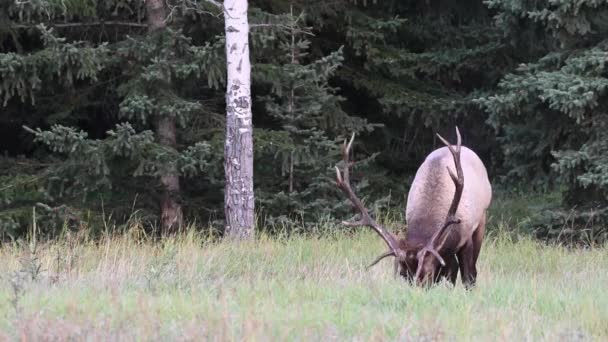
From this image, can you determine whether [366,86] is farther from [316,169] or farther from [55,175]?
[55,175]

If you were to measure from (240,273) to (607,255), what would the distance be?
408 centimetres

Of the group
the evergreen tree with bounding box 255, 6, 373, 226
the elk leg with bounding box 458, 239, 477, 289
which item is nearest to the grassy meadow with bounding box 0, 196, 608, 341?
the elk leg with bounding box 458, 239, 477, 289

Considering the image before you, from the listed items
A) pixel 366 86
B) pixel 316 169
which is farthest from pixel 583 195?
pixel 366 86

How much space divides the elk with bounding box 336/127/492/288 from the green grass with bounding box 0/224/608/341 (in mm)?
259

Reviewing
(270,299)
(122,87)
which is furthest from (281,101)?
(270,299)

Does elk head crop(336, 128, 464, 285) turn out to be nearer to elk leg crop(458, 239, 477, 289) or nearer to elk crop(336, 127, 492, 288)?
elk crop(336, 127, 492, 288)

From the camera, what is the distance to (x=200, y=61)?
1331 cm

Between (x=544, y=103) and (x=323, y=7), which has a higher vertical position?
(x=323, y=7)

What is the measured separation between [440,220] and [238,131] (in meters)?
3.65

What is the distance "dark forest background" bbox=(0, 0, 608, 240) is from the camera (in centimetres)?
1272

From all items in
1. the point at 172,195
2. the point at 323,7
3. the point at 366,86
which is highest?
the point at 323,7

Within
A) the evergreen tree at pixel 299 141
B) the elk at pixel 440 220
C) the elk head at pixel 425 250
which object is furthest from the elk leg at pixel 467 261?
the evergreen tree at pixel 299 141

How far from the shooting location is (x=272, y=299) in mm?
7066

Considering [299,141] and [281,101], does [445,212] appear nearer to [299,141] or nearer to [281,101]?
[299,141]
